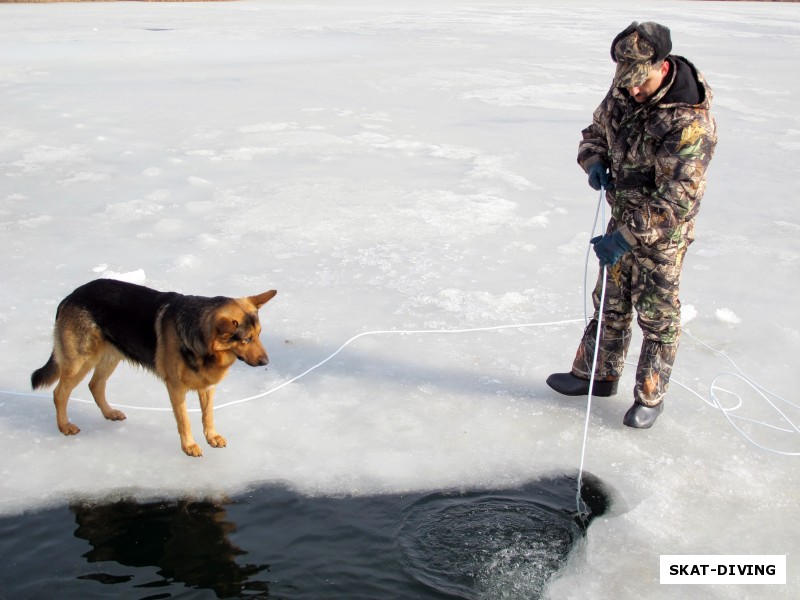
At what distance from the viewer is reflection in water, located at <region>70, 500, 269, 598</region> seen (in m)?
3.18

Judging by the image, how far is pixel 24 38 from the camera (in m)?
16.8

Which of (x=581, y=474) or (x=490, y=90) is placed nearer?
(x=581, y=474)

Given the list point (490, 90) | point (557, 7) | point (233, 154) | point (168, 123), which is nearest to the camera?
point (233, 154)

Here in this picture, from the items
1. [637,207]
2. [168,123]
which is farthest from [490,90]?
[637,207]

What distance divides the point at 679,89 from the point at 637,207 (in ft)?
2.02

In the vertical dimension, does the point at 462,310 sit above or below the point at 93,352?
below

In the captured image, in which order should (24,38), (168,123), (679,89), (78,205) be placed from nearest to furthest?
(679,89), (78,205), (168,123), (24,38)

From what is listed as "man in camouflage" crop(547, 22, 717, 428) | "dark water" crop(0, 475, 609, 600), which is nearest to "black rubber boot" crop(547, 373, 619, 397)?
"man in camouflage" crop(547, 22, 717, 428)

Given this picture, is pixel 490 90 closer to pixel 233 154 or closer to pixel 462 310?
pixel 233 154

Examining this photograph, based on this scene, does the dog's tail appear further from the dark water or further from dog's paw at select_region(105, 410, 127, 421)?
the dark water

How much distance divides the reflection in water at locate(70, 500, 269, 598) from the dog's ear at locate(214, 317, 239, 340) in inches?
31.0

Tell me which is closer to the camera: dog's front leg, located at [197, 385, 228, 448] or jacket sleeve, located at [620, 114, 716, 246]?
jacket sleeve, located at [620, 114, 716, 246]

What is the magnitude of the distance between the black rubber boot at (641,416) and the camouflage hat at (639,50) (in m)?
1.69

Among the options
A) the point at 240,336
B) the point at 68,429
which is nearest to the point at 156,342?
the point at 240,336
